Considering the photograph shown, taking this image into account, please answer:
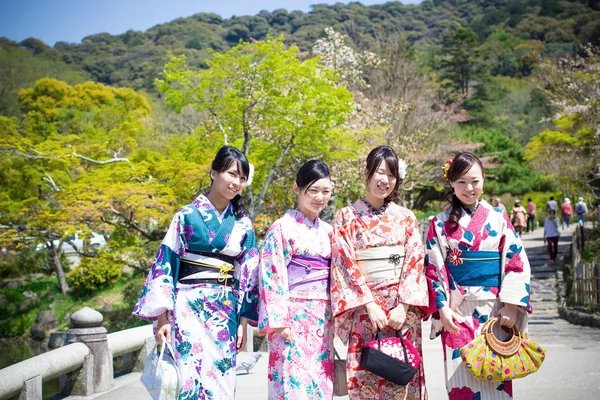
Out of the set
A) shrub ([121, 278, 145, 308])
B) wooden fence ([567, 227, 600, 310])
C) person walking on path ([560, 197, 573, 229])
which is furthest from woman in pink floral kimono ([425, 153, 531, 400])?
person walking on path ([560, 197, 573, 229])

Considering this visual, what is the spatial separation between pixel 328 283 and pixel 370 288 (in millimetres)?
287

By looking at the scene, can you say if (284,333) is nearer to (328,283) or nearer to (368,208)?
(328,283)

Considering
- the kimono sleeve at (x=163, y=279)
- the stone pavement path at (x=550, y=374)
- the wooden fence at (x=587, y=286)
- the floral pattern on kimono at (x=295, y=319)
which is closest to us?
the kimono sleeve at (x=163, y=279)

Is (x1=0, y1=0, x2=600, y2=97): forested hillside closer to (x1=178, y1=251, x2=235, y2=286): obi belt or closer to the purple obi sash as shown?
the purple obi sash

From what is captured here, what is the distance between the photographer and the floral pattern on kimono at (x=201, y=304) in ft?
12.2

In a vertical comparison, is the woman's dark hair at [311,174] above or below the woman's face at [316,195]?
above

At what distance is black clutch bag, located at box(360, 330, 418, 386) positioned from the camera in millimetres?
3578

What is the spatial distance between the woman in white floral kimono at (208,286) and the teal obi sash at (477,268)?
1300 mm

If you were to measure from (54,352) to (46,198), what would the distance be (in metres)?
14.7

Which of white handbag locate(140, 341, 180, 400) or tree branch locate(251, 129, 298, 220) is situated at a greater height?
tree branch locate(251, 129, 298, 220)

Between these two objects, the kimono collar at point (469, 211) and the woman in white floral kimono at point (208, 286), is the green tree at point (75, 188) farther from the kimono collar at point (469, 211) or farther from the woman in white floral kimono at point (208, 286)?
the kimono collar at point (469, 211)

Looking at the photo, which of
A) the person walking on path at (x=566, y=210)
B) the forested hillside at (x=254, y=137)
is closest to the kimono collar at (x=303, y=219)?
the forested hillside at (x=254, y=137)

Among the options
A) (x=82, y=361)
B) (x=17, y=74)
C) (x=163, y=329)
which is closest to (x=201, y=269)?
(x=163, y=329)

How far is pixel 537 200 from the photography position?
29.3 m
